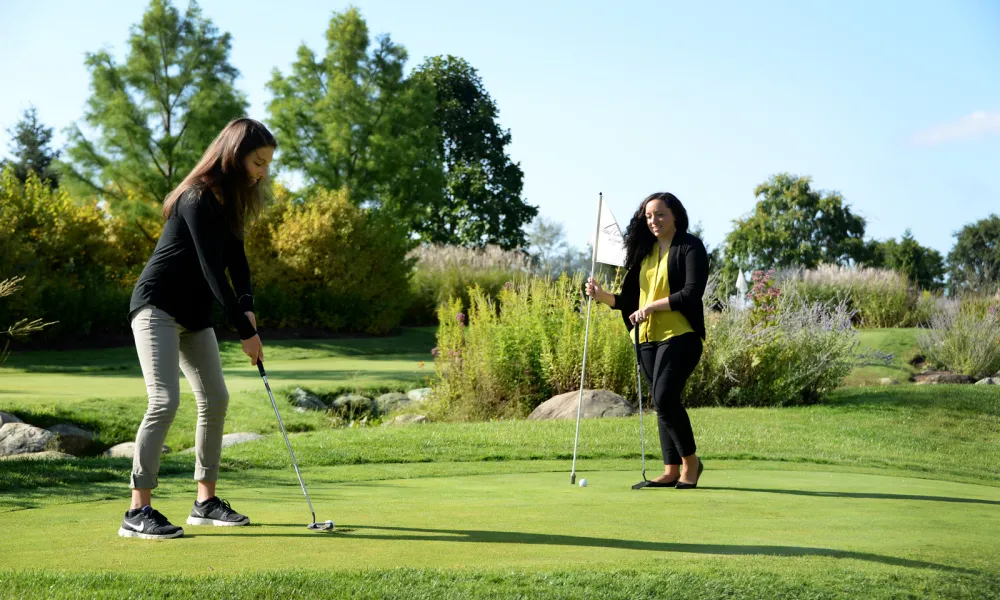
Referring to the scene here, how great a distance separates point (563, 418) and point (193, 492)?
20.8 feet

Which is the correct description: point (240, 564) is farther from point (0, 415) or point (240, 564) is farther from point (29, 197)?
point (29, 197)

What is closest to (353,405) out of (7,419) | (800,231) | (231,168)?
(7,419)

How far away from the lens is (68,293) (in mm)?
22641

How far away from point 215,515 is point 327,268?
22.8 m

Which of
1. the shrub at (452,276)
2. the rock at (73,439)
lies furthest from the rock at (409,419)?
the shrub at (452,276)

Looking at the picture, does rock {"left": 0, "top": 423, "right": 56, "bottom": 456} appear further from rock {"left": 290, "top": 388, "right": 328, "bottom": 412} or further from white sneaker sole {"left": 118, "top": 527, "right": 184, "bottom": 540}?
white sneaker sole {"left": 118, "top": 527, "right": 184, "bottom": 540}

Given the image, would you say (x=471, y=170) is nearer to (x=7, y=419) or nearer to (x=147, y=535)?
(x=7, y=419)

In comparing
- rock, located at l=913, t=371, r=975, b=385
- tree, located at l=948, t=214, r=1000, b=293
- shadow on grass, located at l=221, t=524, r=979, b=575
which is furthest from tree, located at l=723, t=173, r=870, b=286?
shadow on grass, located at l=221, t=524, r=979, b=575

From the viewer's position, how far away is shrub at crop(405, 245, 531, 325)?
3059 centimetres

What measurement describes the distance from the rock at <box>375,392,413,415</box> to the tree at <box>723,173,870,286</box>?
47.8 metres

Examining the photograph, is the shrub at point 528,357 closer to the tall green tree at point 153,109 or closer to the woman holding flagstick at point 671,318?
the woman holding flagstick at point 671,318

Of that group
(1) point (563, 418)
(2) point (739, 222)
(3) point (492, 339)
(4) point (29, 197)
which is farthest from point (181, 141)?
(2) point (739, 222)

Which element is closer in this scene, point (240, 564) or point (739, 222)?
point (240, 564)

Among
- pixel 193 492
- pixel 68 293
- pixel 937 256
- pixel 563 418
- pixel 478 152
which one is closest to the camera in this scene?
pixel 193 492
